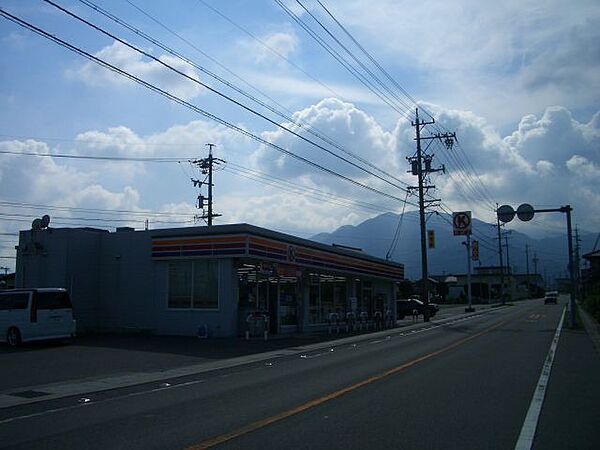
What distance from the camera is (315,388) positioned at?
1184 cm

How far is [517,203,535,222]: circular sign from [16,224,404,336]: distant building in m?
10.3

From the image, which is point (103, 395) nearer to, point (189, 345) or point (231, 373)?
point (231, 373)

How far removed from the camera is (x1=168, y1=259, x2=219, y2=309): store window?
26172 millimetres

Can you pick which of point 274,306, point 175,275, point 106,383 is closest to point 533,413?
point 106,383

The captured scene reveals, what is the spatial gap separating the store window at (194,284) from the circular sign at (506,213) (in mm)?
14400

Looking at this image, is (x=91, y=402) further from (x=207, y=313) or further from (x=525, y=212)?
(x=525, y=212)

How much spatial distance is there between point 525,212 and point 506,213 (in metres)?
0.89

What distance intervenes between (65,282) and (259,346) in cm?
1067

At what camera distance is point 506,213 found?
3023 centimetres

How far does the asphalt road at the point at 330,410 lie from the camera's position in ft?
25.2

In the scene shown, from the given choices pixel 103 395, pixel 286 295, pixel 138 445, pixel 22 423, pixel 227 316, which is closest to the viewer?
pixel 138 445

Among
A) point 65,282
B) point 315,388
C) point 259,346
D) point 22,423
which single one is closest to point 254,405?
point 315,388

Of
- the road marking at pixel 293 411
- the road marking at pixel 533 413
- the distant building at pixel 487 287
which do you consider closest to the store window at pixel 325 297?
the road marking at pixel 293 411

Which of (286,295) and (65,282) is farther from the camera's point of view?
(286,295)
